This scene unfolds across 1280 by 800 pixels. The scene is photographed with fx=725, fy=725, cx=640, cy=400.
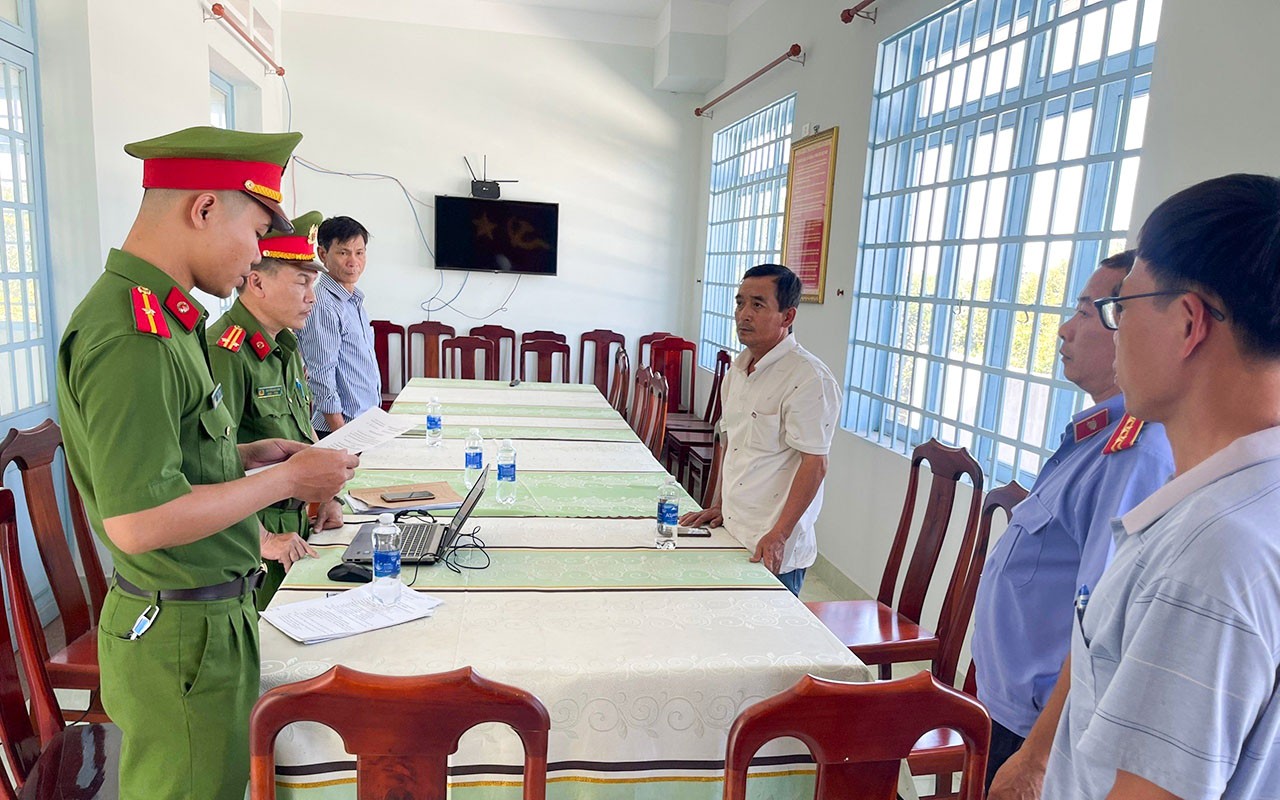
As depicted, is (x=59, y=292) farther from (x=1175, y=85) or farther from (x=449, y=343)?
(x=1175, y=85)

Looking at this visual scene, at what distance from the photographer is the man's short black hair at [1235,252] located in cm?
69

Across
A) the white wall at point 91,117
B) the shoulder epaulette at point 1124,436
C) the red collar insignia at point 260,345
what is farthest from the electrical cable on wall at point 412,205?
the shoulder epaulette at point 1124,436

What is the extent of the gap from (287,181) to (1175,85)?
18.2 ft

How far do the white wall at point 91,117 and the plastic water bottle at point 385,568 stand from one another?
235 cm

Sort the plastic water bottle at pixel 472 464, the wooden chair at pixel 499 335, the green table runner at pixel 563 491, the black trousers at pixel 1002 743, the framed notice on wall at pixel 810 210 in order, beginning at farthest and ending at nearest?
the wooden chair at pixel 499 335, the framed notice on wall at pixel 810 210, the plastic water bottle at pixel 472 464, the green table runner at pixel 563 491, the black trousers at pixel 1002 743

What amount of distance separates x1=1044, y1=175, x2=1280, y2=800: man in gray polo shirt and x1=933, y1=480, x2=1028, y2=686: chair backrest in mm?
1093

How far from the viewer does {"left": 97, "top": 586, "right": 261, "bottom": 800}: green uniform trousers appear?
1122 millimetres

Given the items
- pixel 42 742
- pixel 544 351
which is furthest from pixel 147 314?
pixel 544 351

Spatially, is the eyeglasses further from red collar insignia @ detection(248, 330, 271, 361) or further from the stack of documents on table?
red collar insignia @ detection(248, 330, 271, 361)

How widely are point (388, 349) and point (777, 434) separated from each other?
4626 mm

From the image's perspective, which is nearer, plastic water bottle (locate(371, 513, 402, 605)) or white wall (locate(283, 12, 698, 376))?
plastic water bottle (locate(371, 513, 402, 605))

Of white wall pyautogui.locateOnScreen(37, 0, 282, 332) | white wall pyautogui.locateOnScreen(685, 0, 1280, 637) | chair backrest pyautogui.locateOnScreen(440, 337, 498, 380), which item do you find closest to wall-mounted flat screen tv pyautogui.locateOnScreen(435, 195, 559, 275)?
chair backrest pyautogui.locateOnScreen(440, 337, 498, 380)

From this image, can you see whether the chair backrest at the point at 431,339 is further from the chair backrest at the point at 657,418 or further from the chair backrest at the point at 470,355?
the chair backrest at the point at 657,418

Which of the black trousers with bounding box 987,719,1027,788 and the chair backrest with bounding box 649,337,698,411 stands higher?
the chair backrest with bounding box 649,337,698,411
